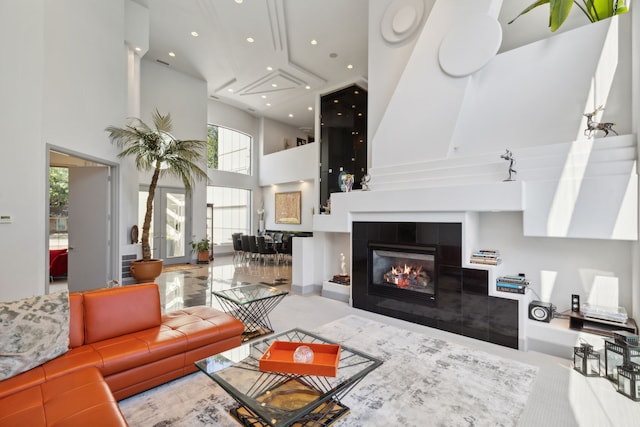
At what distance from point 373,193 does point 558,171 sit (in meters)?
2.12

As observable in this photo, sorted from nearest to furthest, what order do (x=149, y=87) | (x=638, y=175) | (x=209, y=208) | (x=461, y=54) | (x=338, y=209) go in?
(x=638, y=175) → (x=461, y=54) → (x=338, y=209) → (x=149, y=87) → (x=209, y=208)

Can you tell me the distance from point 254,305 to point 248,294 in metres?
0.64

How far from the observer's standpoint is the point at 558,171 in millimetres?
3064

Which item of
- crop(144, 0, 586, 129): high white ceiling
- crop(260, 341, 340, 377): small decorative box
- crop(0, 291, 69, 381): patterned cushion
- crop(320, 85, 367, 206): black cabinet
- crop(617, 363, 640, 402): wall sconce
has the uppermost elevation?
crop(144, 0, 586, 129): high white ceiling

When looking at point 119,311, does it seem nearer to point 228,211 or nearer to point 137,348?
point 137,348

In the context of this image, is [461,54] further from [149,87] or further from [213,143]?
[213,143]

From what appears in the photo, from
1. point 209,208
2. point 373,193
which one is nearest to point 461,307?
point 373,193

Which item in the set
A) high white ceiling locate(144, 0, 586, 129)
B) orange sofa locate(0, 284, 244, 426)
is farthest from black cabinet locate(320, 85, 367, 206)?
orange sofa locate(0, 284, 244, 426)

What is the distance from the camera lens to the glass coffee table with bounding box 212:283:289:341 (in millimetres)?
3344

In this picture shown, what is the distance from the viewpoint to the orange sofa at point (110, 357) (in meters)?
1.48

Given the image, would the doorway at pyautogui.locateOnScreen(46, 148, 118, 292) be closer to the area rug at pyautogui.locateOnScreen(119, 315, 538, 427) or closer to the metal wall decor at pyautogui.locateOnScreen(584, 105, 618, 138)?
the area rug at pyautogui.locateOnScreen(119, 315, 538, 427)

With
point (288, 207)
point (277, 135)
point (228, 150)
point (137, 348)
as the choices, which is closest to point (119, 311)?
point (137, 348)

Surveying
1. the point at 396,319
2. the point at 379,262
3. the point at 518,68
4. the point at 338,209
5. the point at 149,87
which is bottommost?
the point at 396,319

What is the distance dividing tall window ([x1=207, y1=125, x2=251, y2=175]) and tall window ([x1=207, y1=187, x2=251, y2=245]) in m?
0.88
